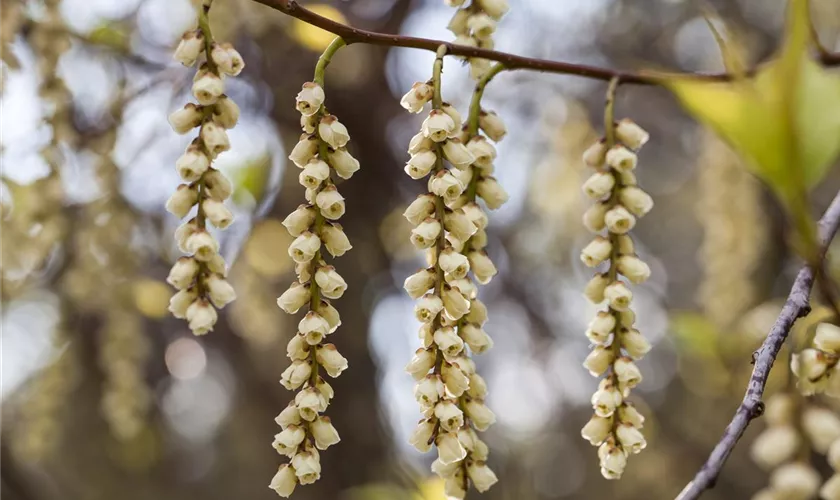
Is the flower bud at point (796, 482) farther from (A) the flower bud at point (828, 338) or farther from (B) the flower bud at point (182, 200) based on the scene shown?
(B) the flower bud at point (182, 200)

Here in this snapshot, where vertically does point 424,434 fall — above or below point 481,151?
below

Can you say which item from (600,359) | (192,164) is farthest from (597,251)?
(192,164)

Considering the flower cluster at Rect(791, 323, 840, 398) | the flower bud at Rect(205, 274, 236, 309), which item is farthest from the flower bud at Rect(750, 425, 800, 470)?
the flower bud at Rect(205, 274, 236, 309)

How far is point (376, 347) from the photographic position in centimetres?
425

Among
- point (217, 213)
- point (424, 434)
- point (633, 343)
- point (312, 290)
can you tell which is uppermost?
point (217, 213)

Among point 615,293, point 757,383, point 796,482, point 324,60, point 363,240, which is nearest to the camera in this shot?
point 757,383

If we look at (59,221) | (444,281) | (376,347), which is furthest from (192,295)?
(376,347)

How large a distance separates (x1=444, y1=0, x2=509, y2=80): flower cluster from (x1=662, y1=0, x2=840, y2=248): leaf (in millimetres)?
624

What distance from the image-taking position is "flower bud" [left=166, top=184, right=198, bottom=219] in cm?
115

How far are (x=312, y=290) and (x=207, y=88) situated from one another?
0.30m

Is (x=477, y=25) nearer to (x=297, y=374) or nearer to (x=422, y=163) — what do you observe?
(x=422, y=163)

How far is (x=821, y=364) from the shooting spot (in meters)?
1.32

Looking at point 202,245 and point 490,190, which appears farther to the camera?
point 490,190

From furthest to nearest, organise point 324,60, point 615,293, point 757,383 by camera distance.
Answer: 1. point 615,293
2. point 324,60
3. point 757,383
